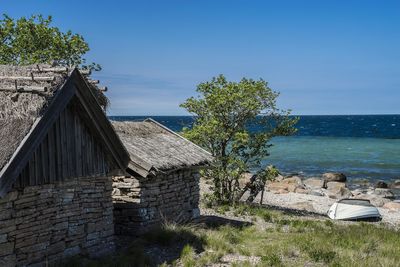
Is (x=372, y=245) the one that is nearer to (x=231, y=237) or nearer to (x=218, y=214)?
(x=231, y=237)

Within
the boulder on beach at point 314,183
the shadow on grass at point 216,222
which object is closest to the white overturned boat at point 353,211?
the shadow on grass at point 216,222

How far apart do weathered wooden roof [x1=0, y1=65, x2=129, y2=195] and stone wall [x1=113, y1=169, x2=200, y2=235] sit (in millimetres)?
3774

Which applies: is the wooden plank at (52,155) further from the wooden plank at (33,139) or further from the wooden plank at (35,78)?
the wooden plank at (35,78)

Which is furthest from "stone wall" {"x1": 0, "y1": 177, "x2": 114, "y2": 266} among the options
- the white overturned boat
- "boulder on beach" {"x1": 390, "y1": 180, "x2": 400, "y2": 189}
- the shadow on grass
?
"boulder on beach" {"x1": 390, "y1": 180, "x2": 400, "y2": 189}

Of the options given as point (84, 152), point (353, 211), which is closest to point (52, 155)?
point (84, 152)

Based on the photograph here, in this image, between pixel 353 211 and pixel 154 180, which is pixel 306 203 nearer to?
pixel 353 211

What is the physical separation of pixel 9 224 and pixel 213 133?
43.1 ft

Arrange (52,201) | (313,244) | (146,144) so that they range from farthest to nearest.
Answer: (146,144) < (313,244) < (52,201)

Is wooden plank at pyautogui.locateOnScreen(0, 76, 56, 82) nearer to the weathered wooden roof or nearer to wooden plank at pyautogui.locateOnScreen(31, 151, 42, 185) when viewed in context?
the weathered wooden roof

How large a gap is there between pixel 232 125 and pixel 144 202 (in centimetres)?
861

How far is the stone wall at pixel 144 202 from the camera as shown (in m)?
15.5

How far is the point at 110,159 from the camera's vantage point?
13.2 metres

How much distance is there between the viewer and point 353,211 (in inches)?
958

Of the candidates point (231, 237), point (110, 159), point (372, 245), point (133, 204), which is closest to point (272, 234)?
point (231, 237)
